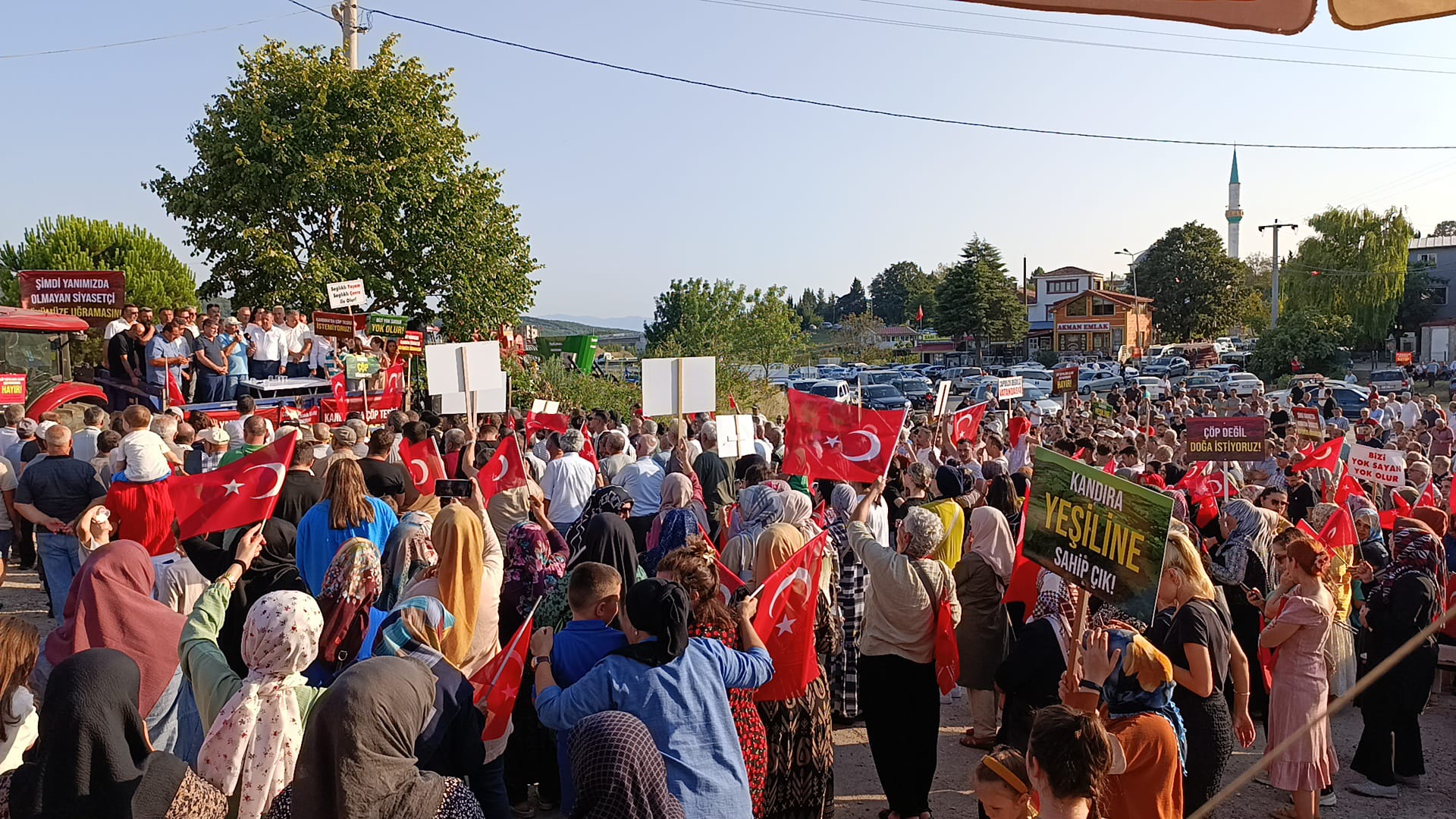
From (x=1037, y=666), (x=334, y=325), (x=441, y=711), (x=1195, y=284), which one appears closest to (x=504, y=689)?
(x=441, y=711)

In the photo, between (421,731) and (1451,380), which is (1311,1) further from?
(1451,380)

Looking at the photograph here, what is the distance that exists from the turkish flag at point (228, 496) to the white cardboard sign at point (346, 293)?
17.0m

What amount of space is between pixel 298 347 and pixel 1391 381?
1558 inches

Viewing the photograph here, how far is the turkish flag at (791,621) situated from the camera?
187 inches

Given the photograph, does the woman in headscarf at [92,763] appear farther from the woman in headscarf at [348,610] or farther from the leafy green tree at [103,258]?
the leafy green tree at [103,258]

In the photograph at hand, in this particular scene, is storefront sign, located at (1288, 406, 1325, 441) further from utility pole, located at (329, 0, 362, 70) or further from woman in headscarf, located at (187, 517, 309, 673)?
utility pole, located at (329, 0, 362, 70)

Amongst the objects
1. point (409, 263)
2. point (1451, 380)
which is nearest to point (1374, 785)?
point (409, 263)

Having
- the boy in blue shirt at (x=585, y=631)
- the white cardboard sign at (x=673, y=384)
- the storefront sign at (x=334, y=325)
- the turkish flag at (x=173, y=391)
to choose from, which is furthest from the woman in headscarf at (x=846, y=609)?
the storefront sign at (x=334, y=325)

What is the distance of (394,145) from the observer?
2688 centimetres

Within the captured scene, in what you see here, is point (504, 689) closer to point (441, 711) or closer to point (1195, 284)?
point (441, 711)

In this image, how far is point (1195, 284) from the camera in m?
73.5

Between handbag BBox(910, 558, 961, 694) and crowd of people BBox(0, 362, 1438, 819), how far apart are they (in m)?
0.04

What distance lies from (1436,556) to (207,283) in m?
27.1

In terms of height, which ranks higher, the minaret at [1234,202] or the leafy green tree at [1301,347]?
the minaret at [1234,202]
